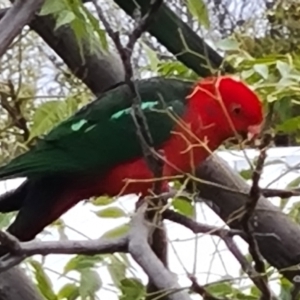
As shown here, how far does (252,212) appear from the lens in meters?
0.38

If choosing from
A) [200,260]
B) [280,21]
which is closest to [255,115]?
[200,260]

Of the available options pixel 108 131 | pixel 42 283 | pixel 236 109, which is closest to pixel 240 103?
pixel 236 109

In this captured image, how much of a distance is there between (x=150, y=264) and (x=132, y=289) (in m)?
0.20

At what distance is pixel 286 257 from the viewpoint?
62cm

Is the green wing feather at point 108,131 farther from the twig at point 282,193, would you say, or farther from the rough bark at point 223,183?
the twig at point 282,193

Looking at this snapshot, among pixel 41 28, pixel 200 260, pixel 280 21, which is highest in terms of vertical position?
pixel 41 28

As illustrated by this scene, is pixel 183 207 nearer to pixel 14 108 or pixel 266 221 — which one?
pixel 266 221

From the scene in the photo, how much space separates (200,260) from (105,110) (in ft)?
0.55

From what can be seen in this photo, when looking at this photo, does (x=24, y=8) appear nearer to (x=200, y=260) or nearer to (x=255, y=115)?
(x=255, y=115)

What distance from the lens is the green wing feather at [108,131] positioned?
2.02ft

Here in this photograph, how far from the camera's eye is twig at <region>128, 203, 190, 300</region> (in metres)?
0.38

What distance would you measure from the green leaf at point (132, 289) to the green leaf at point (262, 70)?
0.58 ft

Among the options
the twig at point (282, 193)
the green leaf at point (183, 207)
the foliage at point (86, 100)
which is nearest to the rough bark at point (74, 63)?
the foliage at point (86, 100)

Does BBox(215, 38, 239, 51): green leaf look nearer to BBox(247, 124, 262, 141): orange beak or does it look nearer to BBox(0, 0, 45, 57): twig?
BBox(247, 124, 262, 141): orange beak
